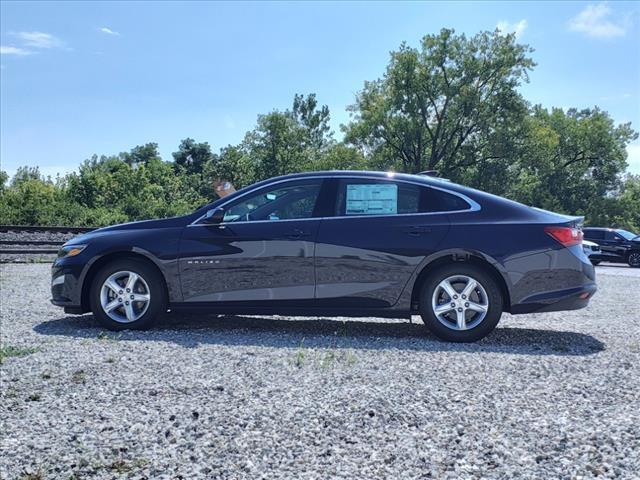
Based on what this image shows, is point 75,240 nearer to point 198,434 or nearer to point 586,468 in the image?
point 198,434

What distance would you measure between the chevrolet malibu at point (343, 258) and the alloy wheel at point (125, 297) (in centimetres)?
1

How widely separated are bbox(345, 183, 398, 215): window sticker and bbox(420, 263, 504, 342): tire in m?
0.81

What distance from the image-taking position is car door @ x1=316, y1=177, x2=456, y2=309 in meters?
5.36

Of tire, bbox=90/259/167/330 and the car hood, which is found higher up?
the car hood

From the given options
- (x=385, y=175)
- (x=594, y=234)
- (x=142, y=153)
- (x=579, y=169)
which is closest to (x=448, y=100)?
(x=579, y=169)

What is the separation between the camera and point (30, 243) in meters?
17.8

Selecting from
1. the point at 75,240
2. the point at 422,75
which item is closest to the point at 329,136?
the point at 422,75

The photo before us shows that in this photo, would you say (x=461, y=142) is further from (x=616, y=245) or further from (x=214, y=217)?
(x=214, y=217)

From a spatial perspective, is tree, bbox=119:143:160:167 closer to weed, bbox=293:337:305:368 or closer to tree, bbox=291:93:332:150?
tree, bbox=291:93:332:150

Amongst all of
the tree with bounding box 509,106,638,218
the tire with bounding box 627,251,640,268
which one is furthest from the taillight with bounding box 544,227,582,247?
the tree with bounding box 509,106,638,218

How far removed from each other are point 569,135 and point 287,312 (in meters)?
49.6

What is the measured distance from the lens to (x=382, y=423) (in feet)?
9.88

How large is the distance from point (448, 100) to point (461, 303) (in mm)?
39359

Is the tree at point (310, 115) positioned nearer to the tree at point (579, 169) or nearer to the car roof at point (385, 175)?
the tree at point (579, 169)
